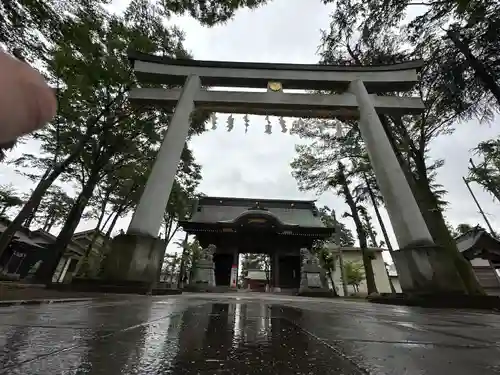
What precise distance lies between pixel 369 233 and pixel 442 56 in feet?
40.7

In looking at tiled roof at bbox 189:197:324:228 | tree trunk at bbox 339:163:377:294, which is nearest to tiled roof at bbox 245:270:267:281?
tiled roof at bbox 189:197:324:228

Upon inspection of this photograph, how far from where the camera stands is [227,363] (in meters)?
0.78

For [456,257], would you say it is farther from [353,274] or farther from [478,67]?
[353,274]

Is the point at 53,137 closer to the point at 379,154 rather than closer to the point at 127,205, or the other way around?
the point at 127,205

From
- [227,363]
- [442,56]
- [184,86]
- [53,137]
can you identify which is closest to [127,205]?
[53,137]

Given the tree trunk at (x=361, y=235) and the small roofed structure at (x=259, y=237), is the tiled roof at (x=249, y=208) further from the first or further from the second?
the tree trunk at (x=361, y=235)

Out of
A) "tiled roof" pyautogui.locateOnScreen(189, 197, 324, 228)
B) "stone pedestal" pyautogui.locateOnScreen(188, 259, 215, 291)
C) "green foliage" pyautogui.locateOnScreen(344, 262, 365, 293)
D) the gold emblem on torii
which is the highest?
"tiled roof" pyautogui.locateOnScreen(189, 197, 324, 228)

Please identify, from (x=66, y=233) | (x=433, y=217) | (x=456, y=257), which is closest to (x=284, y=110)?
(x=433, y=217)

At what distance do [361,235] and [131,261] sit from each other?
42.0 feet

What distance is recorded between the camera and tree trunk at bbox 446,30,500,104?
5973mm

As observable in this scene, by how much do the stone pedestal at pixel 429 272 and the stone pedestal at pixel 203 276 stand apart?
1005 centimetres

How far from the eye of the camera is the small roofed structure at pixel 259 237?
16.7 m

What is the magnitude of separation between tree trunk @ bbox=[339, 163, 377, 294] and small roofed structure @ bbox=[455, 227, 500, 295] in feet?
18.1

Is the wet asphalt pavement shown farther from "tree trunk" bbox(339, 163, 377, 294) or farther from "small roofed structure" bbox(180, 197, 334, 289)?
"small roofed structure" bbox(180, 197, 334, 289)
